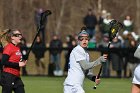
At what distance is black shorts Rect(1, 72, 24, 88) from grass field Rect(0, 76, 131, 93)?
21.4ft

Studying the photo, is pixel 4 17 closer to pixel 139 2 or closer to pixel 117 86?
pixel 139 2

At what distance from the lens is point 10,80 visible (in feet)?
48.0

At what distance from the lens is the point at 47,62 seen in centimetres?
2809

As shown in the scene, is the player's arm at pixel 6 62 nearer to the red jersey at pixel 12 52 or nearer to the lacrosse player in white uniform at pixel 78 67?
the red jersey at pixel 12 52

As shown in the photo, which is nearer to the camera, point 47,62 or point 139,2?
point 47,62

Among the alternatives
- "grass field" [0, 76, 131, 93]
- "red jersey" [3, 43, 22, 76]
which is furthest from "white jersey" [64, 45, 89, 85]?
"grass field" [0, 76, 131, 93]

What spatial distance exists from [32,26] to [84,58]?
2486 cm

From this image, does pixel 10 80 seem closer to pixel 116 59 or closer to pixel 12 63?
pixel 12 63

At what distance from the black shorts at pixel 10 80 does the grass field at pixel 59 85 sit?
651 cm

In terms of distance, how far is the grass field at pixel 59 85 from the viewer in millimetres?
21823

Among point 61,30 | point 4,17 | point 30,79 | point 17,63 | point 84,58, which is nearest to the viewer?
point 84,58

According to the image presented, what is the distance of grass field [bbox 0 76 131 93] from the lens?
859 inches

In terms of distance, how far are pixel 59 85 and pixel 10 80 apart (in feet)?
Result: 29.6

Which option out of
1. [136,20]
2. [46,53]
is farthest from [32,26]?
[46,53]
